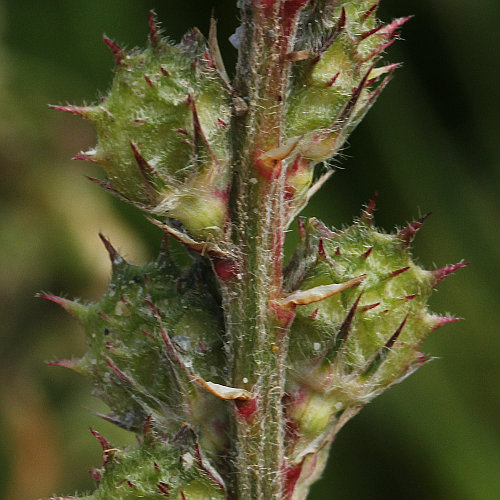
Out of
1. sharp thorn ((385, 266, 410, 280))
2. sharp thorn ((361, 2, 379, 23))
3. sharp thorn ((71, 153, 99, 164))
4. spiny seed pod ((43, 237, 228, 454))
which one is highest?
sharp thorn ((361, 2, 379, 23))

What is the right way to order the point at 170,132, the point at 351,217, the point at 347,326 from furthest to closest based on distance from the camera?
the point at 351,217, the point at 347,326, the point at 170,132

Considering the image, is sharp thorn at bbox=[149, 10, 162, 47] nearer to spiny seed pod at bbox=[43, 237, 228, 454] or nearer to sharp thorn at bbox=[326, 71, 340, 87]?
sharp thorn at bbox=[326, 71, 340, 87]

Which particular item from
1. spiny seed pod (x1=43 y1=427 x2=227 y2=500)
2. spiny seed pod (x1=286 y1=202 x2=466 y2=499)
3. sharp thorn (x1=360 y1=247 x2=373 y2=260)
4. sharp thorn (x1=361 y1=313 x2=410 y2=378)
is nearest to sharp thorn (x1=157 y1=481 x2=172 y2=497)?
spiny seed pod (x1=43 y1=427 x2=227 y2=500)

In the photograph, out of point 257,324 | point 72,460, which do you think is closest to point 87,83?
point 72,460

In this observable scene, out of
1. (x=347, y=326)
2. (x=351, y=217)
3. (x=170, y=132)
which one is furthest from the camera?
(x=351, y=217)

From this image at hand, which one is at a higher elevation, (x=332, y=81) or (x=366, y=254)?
(x=332, y=81)

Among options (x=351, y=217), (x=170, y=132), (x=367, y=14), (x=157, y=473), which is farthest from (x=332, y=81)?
(x=351, y=217)

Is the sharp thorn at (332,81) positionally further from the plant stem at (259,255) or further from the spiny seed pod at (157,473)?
the spiny seed pod at (157,473)

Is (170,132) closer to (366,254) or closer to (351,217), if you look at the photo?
(366,254)
